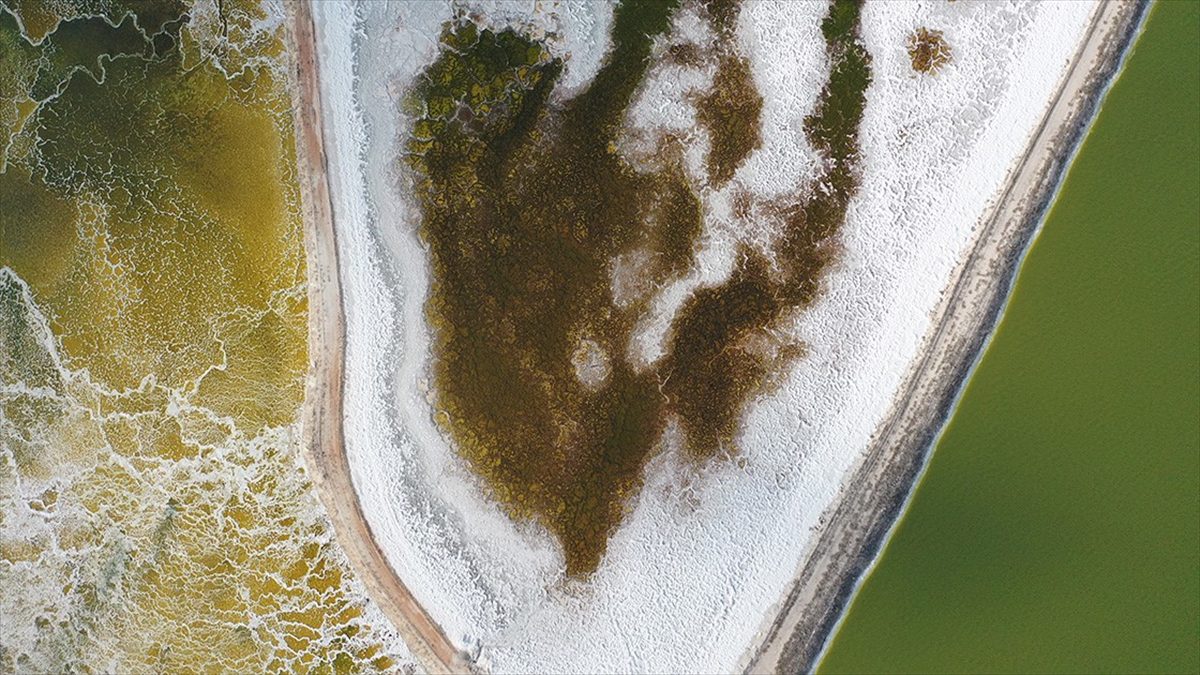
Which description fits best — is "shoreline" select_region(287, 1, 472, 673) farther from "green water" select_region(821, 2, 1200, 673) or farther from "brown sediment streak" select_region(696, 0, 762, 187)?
"green water" select_region(821, 2, 1200, 673)

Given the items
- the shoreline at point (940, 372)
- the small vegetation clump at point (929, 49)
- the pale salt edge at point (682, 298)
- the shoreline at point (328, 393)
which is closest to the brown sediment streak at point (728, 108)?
the pale salt edge at point (682, 298)

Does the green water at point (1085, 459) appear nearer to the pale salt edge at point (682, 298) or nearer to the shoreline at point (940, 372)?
the shoreline at point (940, 372)


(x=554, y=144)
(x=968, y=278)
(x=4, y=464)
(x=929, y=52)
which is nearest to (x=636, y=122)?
(x=554, y=144)

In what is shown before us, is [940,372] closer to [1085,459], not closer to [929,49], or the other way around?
[1085,459]

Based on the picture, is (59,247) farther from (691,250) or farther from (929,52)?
(929,52)

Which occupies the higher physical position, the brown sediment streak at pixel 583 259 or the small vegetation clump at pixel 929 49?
the small vegetation clump at pixel 929 49

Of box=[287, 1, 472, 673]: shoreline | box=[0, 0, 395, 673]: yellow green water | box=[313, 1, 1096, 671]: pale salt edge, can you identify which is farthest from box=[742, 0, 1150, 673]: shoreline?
box=[0, 0, 395, 673]: yellow green water
